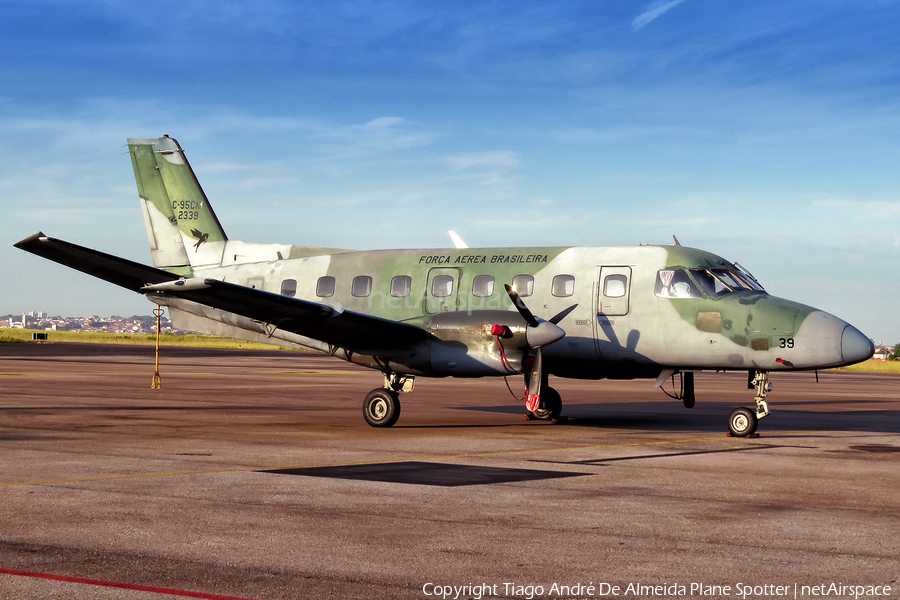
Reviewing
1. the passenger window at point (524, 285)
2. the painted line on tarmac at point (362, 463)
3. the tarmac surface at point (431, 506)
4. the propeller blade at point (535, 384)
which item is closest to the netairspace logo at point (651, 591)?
the tarmac surface at point (431, 506)

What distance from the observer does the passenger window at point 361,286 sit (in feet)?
68.5

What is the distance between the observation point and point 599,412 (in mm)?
23641

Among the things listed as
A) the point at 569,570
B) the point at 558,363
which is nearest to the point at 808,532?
the point at 569,570

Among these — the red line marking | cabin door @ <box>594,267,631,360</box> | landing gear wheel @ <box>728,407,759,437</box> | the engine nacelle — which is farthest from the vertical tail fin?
the red line marking

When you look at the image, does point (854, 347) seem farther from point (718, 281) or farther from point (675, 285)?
point (675, 285)

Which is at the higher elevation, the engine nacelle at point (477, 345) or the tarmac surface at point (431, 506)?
the engine nacelle at point (477, 345)

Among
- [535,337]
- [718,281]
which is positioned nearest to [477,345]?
[535,337]

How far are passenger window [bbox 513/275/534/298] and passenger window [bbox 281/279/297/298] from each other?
5.32 m

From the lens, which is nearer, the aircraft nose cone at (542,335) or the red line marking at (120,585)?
the red line marking at (120,585)

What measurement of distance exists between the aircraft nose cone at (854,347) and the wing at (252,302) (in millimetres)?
7292

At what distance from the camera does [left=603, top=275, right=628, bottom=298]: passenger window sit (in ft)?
60.5

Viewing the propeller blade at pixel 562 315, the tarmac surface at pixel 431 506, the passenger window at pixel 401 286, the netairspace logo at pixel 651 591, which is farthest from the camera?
the passenger window at pixel 401 286

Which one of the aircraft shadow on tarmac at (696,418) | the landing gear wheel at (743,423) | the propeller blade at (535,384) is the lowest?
the aircraft shadow on tarmac at (696,418)

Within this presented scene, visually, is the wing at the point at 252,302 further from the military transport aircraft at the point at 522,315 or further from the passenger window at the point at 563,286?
the passenger window at the point at 563,286
